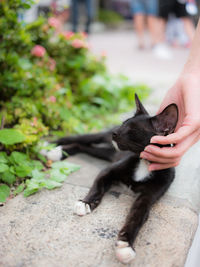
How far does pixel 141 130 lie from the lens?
237 centimetres

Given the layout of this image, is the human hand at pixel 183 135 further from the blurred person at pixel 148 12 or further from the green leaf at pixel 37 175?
the blurred person at pixel 148 12

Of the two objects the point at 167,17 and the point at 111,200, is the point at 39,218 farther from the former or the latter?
the point at 167,17

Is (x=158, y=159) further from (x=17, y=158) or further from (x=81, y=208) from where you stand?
(x=17, y=158)

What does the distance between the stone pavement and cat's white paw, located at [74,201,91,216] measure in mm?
35

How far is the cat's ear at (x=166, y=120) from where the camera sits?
2.16 metres

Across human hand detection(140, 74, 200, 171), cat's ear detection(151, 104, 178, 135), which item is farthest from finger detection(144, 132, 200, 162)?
cat's ear detection(151, 104, 178, 135)

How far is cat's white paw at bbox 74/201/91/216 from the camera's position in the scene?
222 cm

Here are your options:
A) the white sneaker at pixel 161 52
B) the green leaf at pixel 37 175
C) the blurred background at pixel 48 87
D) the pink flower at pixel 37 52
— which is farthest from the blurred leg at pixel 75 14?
the green leaf at pixel 37 175

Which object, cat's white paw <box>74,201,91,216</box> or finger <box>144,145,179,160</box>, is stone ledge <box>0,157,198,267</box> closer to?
cat's white paw <box>74,201,91,216</box>

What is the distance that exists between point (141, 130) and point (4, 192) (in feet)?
3.74

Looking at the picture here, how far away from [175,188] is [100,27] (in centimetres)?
1481

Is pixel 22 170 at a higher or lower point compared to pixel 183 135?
lower

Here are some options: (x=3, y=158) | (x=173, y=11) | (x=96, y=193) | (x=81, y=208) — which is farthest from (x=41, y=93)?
(x=173, y=11)

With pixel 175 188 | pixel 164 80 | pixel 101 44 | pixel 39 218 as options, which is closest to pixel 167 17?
pixel 101 44
